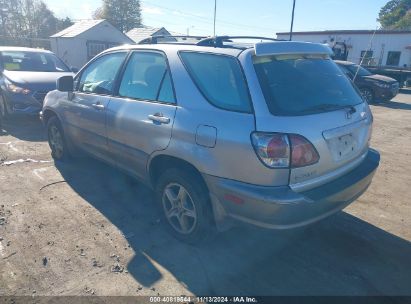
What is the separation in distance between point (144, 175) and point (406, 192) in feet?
12.1

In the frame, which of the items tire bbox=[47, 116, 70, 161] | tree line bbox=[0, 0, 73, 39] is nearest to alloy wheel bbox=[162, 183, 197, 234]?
tire bbox=[47, 116, 70, 161]

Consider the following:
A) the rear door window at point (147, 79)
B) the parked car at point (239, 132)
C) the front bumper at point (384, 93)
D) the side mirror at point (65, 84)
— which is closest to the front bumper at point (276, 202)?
the parked car at point (239, 132)

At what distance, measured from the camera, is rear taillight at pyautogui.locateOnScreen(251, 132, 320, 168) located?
8.29 ft

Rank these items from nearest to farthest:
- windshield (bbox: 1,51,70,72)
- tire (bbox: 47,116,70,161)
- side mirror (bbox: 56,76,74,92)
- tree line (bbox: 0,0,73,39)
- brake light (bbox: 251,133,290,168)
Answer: brake light (bbox: 251,133,290,168) → side mirror (bbox: 56,76,74,92) → tire (bbox: 47,116,70,161) → windshield (bbox: 1,51,70,72) → tree line (bbox: 0,0,73,39)

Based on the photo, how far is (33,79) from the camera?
7660mm

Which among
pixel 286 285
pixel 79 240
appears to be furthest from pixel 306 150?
pixel 79 240

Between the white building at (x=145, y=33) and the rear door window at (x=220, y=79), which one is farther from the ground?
the white building at (x=145, y=33)

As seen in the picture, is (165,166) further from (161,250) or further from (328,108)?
(328,108)

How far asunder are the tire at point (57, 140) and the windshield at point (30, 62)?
3.82 meters

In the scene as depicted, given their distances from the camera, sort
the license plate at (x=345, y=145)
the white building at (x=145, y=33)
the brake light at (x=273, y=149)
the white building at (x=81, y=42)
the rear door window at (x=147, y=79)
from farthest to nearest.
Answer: the white building at (x=145, y=33) → the white building at (x=81, y=42) → the rear door window at (x=147, y=79) → the license plate at (x=345, y=145) → the brake light at (x=273, y=149)

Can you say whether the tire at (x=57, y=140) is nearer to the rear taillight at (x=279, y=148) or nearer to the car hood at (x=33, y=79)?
the car hood at (x=33, y=79)

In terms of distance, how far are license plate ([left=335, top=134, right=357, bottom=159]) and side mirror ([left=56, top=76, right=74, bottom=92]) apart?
3.59 m

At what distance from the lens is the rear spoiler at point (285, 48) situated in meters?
2.81

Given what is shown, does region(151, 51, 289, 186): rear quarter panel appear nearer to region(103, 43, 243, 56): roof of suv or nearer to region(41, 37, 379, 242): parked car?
region(41, 37, 379, 242): parked car
